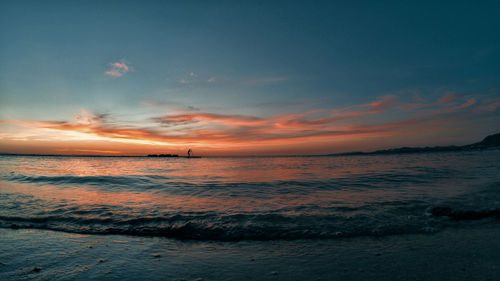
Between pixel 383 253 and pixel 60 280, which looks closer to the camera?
pixel 60 280

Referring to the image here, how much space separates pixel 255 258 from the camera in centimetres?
387

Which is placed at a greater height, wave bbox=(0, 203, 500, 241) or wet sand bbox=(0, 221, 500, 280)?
wet sand bbox=(0, 221, 500, 280)

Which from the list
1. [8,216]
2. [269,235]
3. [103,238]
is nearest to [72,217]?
[8,216]

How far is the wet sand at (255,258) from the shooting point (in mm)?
3158

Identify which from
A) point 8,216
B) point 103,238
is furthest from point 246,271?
point 8,216

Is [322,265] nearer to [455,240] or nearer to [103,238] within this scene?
[455,240]

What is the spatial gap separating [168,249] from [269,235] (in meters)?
2.12

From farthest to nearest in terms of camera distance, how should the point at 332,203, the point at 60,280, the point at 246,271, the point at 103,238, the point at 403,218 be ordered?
the point at 332,203, the point at 403,218, the point at 103,238, the point at 246,271, the point at 60,280

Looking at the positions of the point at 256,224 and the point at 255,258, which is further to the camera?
the point at 256,224

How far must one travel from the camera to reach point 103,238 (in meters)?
5.02

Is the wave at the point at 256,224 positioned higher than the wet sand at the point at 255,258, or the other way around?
the wet sand at the point at 255,258

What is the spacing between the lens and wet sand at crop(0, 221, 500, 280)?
10.4ft

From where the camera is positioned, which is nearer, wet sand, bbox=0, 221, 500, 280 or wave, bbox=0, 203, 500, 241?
wet sand, bbox=0, 221, 500, 280

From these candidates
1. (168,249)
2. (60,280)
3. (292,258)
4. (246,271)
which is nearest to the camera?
(60,280)
